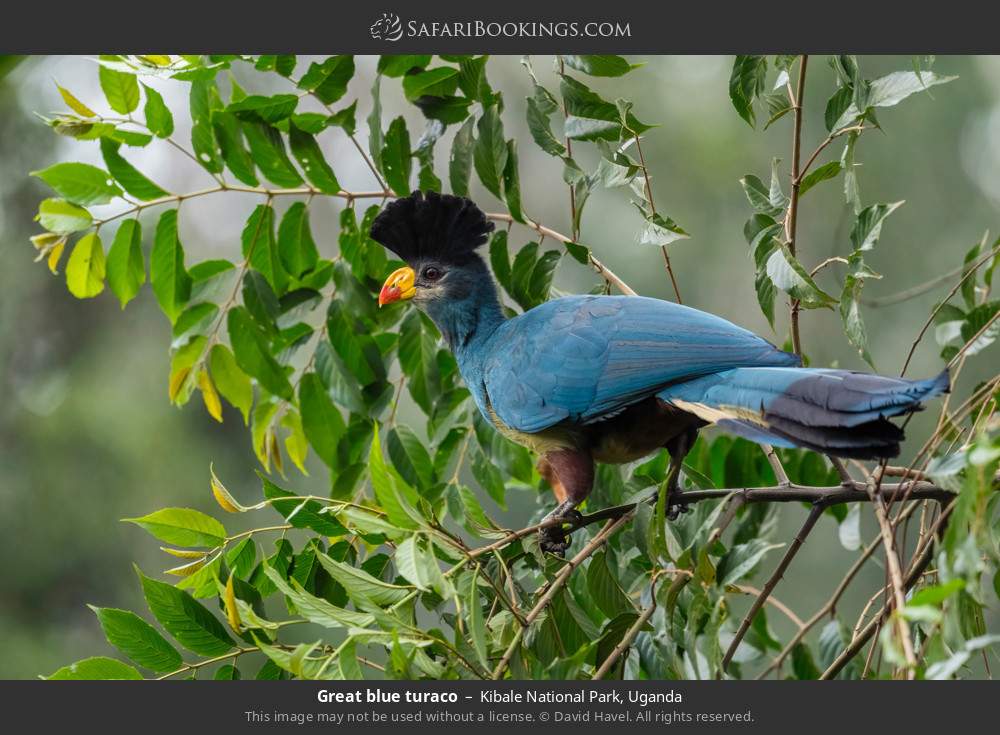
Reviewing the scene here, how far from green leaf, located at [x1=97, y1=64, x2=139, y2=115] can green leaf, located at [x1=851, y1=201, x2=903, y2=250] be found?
5.69ft

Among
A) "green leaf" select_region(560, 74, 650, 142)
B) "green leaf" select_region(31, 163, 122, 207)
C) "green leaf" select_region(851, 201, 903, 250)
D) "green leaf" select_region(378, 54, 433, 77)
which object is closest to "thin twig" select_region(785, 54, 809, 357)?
"green leaf" select_region(851, 201, 903, 250)

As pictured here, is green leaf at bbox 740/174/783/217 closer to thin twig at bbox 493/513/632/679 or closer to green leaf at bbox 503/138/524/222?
green leaf at bbox 503/138/524/222

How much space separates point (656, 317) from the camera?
226 centimetres

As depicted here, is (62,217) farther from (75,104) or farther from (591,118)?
(591,118)

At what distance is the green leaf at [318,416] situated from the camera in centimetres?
250

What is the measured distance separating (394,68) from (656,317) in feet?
2.84

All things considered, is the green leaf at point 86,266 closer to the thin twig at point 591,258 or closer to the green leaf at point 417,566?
the thin twig at point 591,258

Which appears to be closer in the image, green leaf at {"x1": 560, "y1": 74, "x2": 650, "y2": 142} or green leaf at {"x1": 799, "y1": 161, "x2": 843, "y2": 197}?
green leaf at {"x1": 799, "y1": 161, "x2": 843, "y2": 197}

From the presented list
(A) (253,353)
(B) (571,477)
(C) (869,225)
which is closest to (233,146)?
(A) (253,353)

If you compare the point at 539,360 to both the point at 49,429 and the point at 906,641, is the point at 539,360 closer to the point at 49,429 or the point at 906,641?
the point at 906,641

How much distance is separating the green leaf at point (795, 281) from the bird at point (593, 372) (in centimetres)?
14

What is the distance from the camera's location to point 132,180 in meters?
2.48
